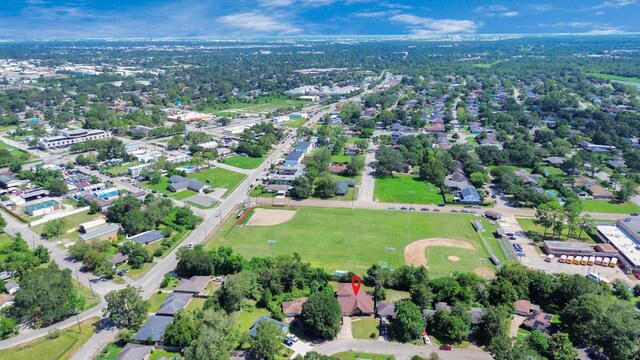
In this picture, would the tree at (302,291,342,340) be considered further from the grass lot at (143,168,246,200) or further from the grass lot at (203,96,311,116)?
the grass lot at (203,96,311,116)

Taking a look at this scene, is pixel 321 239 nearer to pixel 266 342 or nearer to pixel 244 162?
pixel 266 342

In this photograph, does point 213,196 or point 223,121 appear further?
point 223,121

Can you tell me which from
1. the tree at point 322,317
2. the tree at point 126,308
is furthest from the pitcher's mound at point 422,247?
the tree at point 126,308

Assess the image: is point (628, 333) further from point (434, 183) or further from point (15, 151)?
point (15, 151)

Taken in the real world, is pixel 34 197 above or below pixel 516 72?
below

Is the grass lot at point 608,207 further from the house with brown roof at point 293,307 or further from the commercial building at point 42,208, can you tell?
the commercial building at point 42,208

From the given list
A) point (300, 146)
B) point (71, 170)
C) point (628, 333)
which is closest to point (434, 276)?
point (628, 333)

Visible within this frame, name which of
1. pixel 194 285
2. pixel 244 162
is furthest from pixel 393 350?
pixel 244 162
